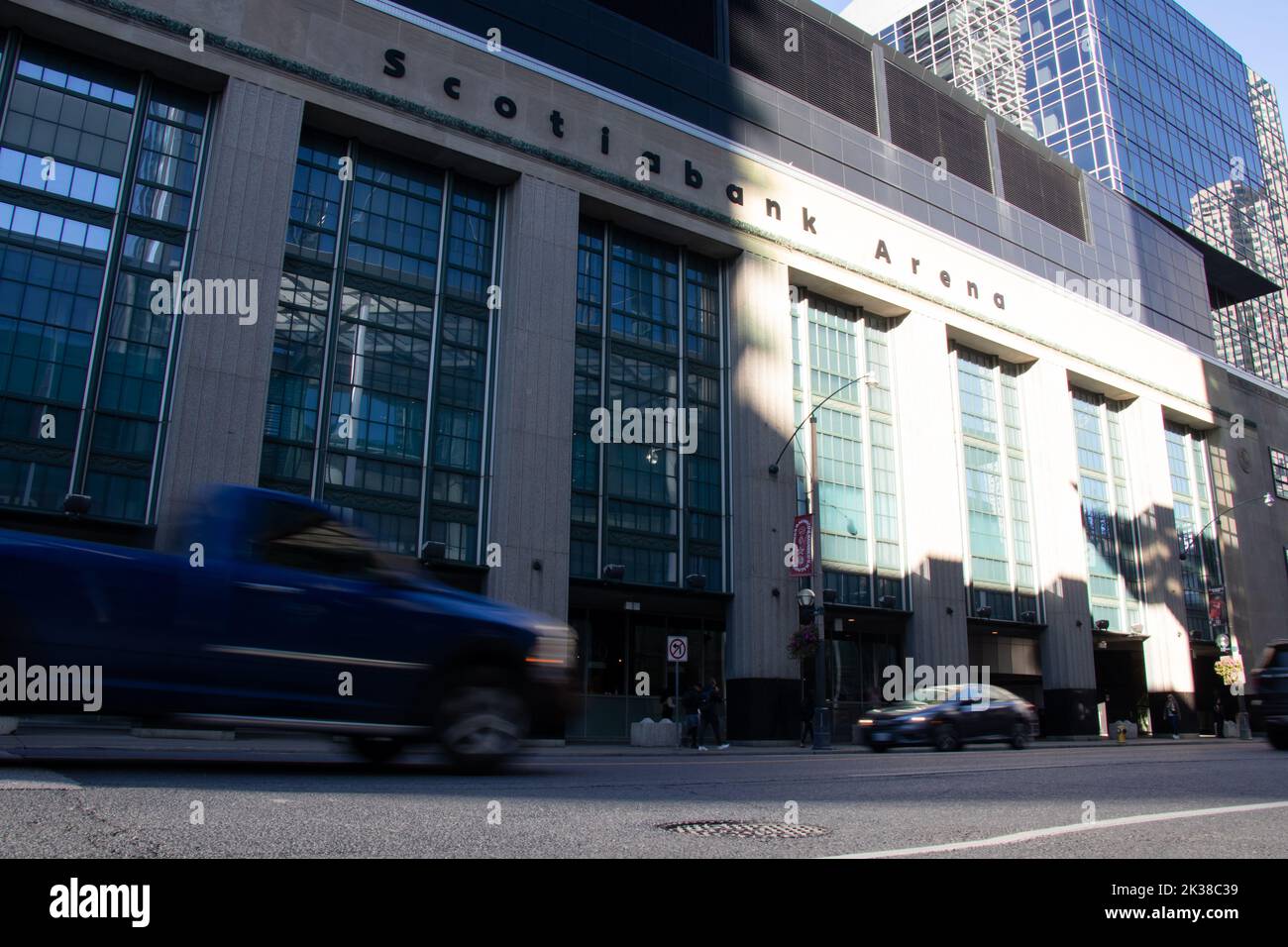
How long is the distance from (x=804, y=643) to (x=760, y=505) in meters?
4.66

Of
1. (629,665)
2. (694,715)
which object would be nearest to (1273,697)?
(694,715)

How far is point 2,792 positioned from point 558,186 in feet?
77.0

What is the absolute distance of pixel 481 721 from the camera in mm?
8664

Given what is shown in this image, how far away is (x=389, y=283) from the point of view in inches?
941

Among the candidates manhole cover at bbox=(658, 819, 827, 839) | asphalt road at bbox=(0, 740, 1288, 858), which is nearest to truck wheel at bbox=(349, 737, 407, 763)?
asphalt road at bbox=(0, 740, 1288, 858)

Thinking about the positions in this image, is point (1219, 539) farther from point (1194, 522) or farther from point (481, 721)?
point (481, 721)

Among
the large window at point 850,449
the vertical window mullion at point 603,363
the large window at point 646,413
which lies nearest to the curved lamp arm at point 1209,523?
the large window at point 850,449

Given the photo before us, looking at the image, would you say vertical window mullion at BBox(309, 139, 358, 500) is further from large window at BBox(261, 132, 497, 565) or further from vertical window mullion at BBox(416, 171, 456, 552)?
vertical window mullion at BBox(416, 171, 456, 552)

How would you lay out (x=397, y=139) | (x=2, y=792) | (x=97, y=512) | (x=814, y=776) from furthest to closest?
1. (x=397, y=139)
2. (x=97, y=512)
3. (x=814, y=776)
4. (x=2, y=792)

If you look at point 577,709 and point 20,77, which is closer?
point 577,709

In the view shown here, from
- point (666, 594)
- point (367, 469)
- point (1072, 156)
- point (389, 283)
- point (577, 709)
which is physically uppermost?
point (1072, 156)

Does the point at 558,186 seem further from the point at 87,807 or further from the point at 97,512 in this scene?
the point at 87,807

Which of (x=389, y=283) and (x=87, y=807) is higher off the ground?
(x=389, y=283)

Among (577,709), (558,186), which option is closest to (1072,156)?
(558,186)
